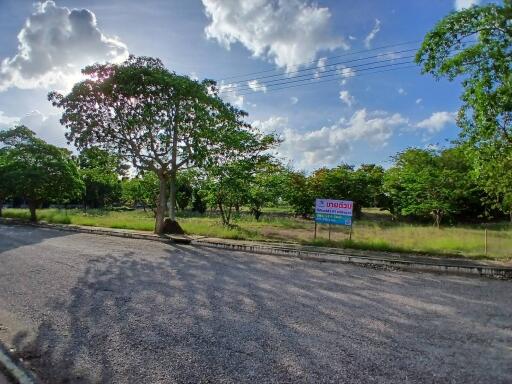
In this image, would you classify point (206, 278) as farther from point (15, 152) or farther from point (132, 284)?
point (15, 152)

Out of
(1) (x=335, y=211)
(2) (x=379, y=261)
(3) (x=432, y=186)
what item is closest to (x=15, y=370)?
(2) (x=379, y=261)

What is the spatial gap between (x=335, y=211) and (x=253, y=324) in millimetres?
8566

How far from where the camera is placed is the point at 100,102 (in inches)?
618

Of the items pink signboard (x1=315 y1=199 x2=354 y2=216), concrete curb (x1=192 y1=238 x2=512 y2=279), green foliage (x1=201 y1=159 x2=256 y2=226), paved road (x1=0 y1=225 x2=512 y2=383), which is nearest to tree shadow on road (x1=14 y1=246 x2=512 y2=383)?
paved road (x1=0 y1=225 x2=512 y2=383)

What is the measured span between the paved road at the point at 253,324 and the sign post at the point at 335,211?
3.55 m

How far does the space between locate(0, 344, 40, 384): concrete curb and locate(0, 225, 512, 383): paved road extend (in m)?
0.16

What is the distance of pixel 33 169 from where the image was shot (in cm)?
2247

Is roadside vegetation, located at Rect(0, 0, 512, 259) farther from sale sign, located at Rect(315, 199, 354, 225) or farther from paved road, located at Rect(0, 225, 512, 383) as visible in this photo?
paved road, located at Rect(0, 225, 512, 383)

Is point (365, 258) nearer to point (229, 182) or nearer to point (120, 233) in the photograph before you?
point (229, 182)

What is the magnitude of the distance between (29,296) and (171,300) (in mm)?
2754

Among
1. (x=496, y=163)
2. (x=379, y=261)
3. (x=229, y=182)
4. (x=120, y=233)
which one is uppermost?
(x=496, y=163)

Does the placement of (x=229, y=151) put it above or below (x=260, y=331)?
above

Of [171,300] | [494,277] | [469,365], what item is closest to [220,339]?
[171,300]

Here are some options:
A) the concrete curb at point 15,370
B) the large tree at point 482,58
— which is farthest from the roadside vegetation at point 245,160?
the concrete curb at point 15,370
